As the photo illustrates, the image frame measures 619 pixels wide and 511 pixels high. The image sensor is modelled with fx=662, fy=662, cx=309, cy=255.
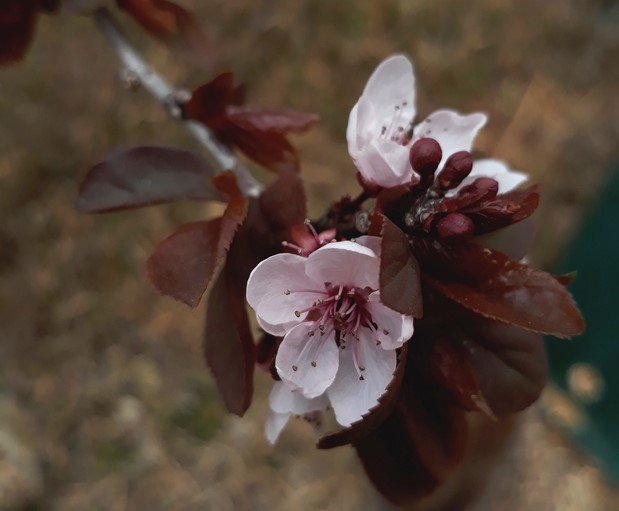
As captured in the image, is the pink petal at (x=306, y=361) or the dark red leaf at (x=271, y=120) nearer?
the pink petal at (x=306, y=361)

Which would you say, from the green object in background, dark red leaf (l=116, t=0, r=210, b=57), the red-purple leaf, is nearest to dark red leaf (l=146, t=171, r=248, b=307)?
the red-purple leaf

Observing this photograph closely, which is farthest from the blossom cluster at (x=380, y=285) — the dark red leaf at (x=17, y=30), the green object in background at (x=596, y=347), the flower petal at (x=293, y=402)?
the green object in background at (x=596, y=347)

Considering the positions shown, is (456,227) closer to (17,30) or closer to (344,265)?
(344,265)

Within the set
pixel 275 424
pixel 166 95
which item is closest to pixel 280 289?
pixel 275 424

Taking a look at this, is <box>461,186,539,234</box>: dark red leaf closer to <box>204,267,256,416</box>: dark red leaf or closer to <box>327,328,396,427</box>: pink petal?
<box>327,328,396,427</box>: pink petal

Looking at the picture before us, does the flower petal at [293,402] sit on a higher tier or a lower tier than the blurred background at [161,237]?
higher

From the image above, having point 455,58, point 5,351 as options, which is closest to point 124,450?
point 5,351

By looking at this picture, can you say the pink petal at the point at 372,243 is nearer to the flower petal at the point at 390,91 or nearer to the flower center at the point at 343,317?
the flower center at the point at 343,317
